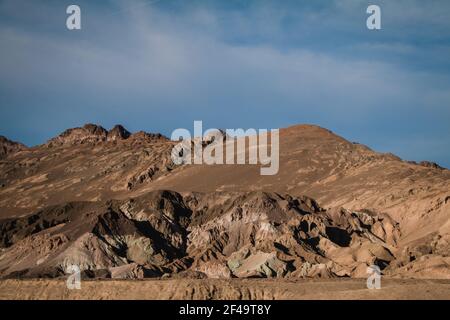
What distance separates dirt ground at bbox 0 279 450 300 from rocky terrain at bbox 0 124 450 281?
21.6 m

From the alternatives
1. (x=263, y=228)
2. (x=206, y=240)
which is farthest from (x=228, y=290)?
(x=206, y=240)

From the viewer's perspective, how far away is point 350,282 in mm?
76312

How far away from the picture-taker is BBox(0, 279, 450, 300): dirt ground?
64938 millimetres

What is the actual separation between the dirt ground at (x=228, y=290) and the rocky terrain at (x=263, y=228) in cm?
2158

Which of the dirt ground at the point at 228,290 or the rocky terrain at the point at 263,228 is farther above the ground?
the dirt ground at the point at 228,290

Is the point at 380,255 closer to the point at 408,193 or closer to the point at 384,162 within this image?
the point at 408,193

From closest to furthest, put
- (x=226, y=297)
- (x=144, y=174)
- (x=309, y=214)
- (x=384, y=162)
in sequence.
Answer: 1. (x=226, y=297)
2. (x=309, y=214)
3. (x=384, y=162)
4. (x=144, y=174)

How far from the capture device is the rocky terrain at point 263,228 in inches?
4306

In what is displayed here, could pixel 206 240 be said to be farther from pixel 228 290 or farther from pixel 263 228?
pixel 228 290

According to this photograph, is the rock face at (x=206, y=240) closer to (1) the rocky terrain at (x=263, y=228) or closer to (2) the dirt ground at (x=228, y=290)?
(1) the rocky terrain at (x=263, y=228)

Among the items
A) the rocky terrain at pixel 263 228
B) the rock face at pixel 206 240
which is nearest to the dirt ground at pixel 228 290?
the rocky terrain at pixel 263 228
